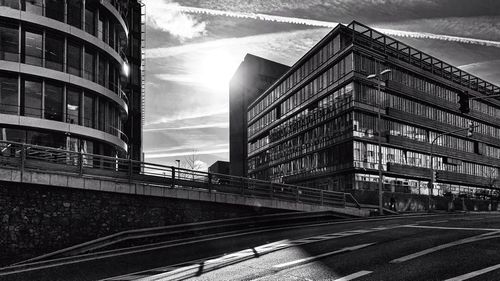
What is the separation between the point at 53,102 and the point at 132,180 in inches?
522

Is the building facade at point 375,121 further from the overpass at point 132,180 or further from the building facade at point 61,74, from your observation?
the overpass at point 132,180

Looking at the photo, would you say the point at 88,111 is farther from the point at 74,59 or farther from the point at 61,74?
the point at 74,59

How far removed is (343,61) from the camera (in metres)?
56.0

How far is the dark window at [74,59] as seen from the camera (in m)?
30.2

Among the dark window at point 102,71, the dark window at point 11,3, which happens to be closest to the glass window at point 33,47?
the dark window at point 11,3

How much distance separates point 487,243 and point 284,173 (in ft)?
208

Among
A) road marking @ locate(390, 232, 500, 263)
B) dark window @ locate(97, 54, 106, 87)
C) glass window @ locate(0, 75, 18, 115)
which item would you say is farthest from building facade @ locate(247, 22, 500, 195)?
road marking @ locate(390, 232, 500, 263)

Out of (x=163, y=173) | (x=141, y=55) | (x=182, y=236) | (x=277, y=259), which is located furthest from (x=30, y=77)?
(x=141, y=55)

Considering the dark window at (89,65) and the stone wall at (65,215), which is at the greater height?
the dark window at (89,65)

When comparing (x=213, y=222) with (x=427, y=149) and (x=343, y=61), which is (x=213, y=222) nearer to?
(x=343, y=61)

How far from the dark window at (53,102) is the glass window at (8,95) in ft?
5.91

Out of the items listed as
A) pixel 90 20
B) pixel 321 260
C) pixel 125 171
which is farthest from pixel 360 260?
pixel 90 20

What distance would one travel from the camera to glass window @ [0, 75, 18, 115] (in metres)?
27.0

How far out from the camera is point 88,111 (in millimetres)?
31281
